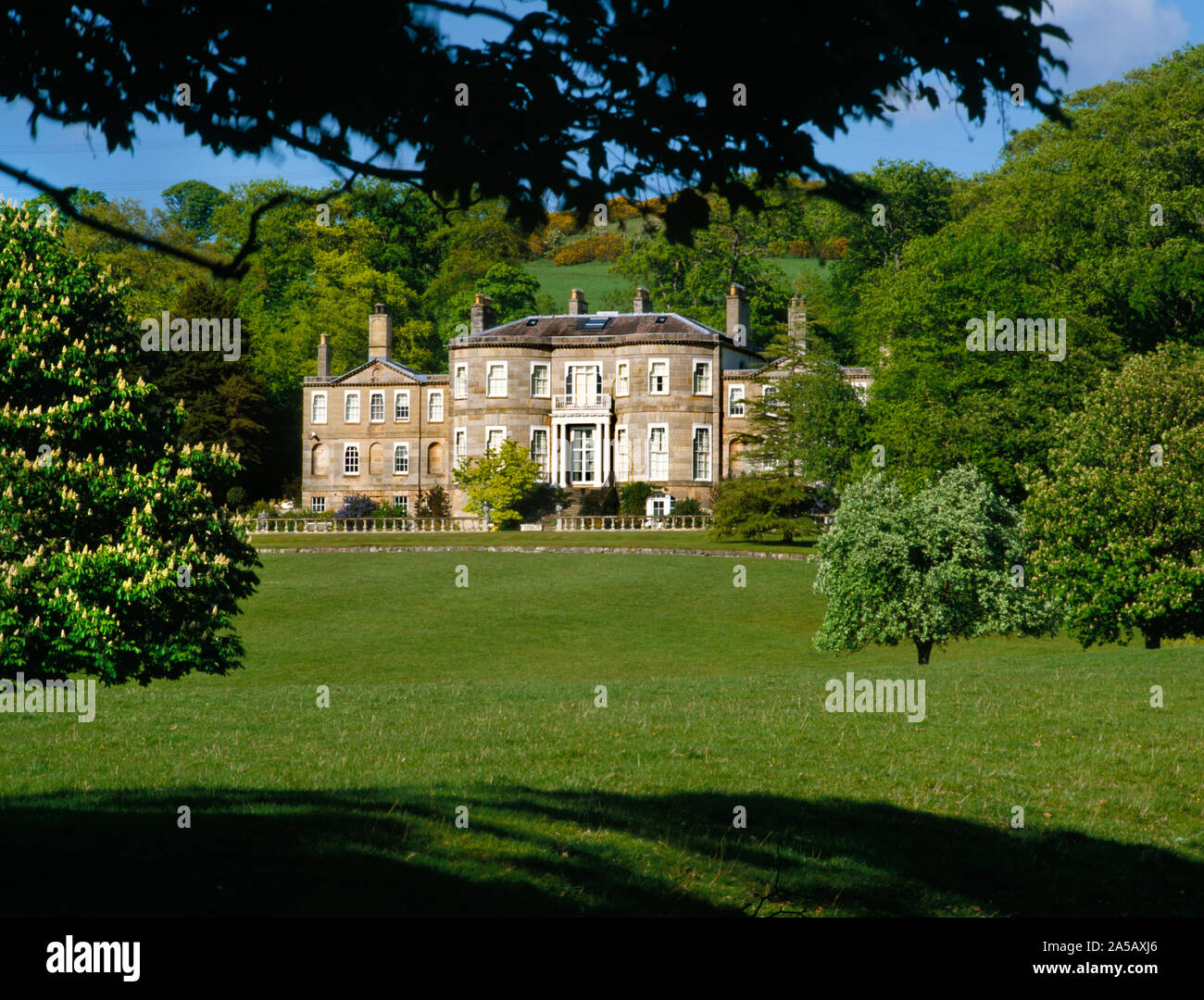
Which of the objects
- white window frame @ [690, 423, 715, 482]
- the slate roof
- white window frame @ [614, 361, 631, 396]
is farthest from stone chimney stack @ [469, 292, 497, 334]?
white window frame @ [690, 423, 715, 482]

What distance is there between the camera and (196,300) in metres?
67.5

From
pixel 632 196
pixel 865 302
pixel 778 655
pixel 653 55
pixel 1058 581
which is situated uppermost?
pixel 865 302

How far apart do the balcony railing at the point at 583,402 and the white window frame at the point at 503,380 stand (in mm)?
2832

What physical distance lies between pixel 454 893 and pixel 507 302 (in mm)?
88455

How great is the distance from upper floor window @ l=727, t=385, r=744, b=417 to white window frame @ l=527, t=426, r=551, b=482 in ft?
35.2

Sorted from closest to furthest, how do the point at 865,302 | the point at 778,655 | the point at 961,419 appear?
the point at 778,655
the point at 961,419
the point at 865,302

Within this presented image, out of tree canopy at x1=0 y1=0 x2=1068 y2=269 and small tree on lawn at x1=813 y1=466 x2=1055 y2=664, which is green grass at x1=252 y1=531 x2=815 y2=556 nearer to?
small tree on lawn at x1=813 y1=466 x2=1055 y2=664

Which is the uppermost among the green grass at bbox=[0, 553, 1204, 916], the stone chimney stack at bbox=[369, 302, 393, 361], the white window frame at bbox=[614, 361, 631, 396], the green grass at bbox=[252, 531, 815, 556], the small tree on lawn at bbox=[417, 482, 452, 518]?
the stone chimney stack at bbox=[369, 302, 393, 361]

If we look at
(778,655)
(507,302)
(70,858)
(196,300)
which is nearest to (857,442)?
(778,655)

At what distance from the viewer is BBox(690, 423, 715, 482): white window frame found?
2817 inches

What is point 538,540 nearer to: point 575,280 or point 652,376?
point 652,376

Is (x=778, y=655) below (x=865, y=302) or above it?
below

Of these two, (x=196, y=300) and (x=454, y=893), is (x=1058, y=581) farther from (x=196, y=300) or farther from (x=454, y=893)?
(x=196, y=300)

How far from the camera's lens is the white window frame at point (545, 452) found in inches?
2891
